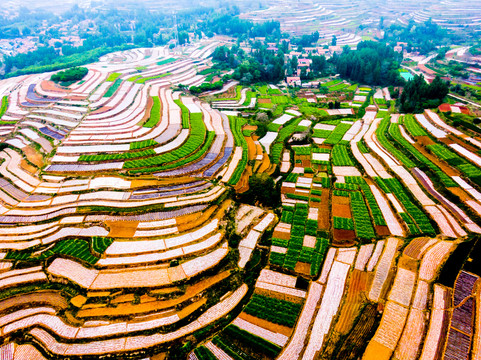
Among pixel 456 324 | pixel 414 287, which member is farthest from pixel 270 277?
pixel 456 324

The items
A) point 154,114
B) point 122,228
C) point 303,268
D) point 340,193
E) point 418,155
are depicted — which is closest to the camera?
point 303,268

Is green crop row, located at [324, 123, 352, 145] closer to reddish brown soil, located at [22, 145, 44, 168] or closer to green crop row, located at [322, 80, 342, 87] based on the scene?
green crop row, located at [322, 80, 342, 87]

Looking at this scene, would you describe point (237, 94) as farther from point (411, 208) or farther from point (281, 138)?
point (411, 208)

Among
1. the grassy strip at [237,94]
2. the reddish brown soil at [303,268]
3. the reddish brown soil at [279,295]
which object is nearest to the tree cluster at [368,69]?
the grassy strip at [237,94]

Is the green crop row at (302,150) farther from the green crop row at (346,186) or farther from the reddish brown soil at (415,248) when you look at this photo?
the reddish brown soil at (415,248)

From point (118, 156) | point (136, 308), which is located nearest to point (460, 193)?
point (136, 308)

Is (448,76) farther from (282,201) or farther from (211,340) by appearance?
(211,340)
